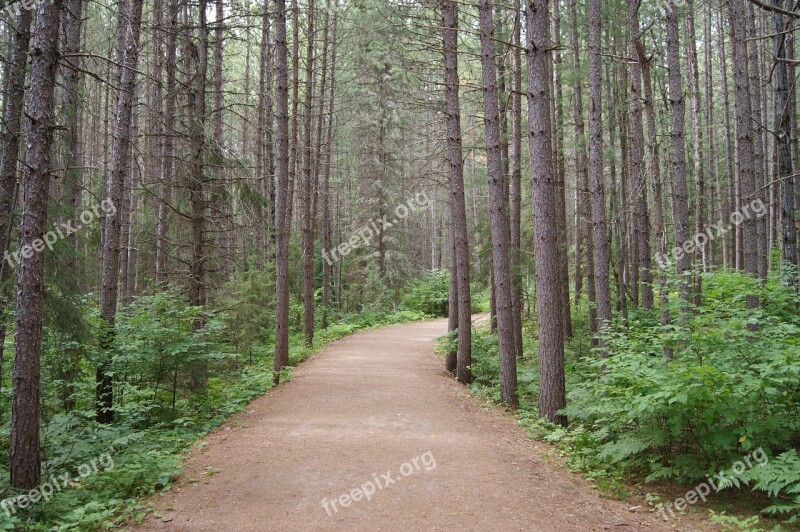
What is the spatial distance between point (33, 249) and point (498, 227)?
735 centimetres

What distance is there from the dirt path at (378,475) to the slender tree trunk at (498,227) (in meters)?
0.77

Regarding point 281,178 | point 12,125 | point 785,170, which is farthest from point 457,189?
point 12,125

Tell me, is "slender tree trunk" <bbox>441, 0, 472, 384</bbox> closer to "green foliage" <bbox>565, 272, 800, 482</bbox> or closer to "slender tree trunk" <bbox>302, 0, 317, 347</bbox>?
"green foliage" <bbox>565, 272, 800, 482</bbox>

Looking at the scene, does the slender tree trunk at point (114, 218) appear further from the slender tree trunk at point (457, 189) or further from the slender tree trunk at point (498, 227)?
the slender tree trunk at point (457, 189)

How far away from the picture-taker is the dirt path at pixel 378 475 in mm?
4730

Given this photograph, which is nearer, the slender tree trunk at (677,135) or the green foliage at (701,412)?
the green foliage at (701,412)

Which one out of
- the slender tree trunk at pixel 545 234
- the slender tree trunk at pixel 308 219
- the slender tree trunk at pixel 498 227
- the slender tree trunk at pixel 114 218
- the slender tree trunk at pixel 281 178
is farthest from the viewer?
the slender tree trunk at pixel 308 219

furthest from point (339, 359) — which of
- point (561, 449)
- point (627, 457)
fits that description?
point (627, 457)

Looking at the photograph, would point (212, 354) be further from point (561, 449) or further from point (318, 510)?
point (561, 449)

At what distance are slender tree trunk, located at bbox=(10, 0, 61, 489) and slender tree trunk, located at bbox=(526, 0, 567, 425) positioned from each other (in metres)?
6.03

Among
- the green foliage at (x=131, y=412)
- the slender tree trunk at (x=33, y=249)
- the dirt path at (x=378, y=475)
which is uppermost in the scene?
the slender tree trunk at (x=33, y=249)

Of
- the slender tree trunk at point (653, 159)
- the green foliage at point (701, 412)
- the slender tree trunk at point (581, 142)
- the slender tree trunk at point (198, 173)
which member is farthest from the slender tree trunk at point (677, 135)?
the slender tree trunk at point (198, 173)

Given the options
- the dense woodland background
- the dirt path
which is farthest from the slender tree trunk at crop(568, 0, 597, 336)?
the dirt path

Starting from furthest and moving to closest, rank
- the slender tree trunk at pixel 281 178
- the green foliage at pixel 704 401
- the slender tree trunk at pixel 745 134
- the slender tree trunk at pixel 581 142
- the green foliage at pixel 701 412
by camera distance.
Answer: the slender tree trunk at pixel 581 142 < the slender tree trunk at pixel 281 178 < the slender tree trunk at pixel 745 134 < the green foliage at pixel 704 401 < the green foliage at pixel 701 412
